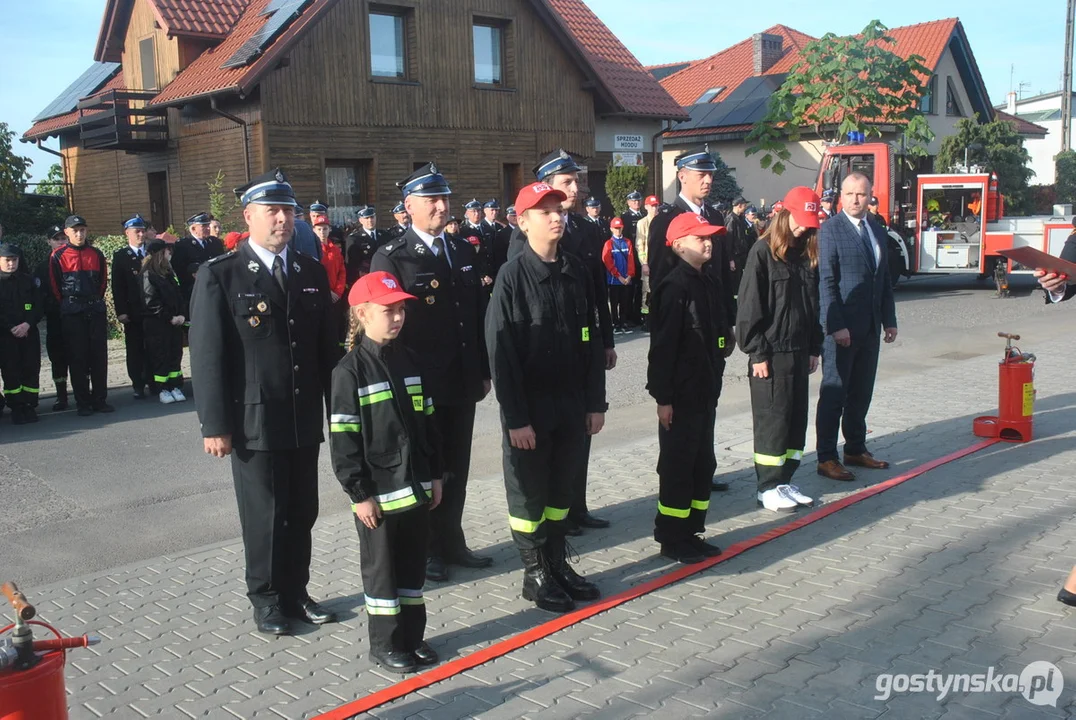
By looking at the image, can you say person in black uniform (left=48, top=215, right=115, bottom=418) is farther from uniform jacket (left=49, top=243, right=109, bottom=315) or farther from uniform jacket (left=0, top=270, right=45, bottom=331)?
uniform jacket (left=0, top=270, right=45, bottom=331)

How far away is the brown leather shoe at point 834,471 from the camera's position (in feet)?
23.5

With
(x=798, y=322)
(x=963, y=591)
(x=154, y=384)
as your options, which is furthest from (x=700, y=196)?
(x=154, y=384)

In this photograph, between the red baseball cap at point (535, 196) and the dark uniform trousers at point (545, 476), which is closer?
the red baseball cap at point (535, 196)

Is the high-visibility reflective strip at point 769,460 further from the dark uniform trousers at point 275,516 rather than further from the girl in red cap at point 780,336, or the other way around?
the dark uniform trousers at point 275,516

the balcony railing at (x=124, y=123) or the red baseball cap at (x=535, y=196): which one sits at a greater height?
the balcony railing at (x=124, y=123)

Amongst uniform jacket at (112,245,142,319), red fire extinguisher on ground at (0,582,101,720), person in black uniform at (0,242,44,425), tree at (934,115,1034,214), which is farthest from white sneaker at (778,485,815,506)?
tree at (934,115,1034,214)

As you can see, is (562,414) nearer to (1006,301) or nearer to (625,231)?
(625,231)

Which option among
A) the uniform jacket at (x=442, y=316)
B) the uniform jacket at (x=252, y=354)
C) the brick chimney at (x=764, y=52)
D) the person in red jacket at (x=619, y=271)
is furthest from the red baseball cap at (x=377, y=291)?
the brick chimney at (x=764, y=52)

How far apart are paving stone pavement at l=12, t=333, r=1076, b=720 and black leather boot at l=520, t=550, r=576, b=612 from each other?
0.25 feet

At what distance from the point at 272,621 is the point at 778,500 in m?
3.37

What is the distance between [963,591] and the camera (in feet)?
16.5

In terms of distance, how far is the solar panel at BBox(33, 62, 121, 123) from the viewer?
2955 centimetres

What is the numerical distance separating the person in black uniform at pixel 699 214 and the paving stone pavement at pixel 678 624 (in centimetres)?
147

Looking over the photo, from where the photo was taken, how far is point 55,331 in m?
11.3
